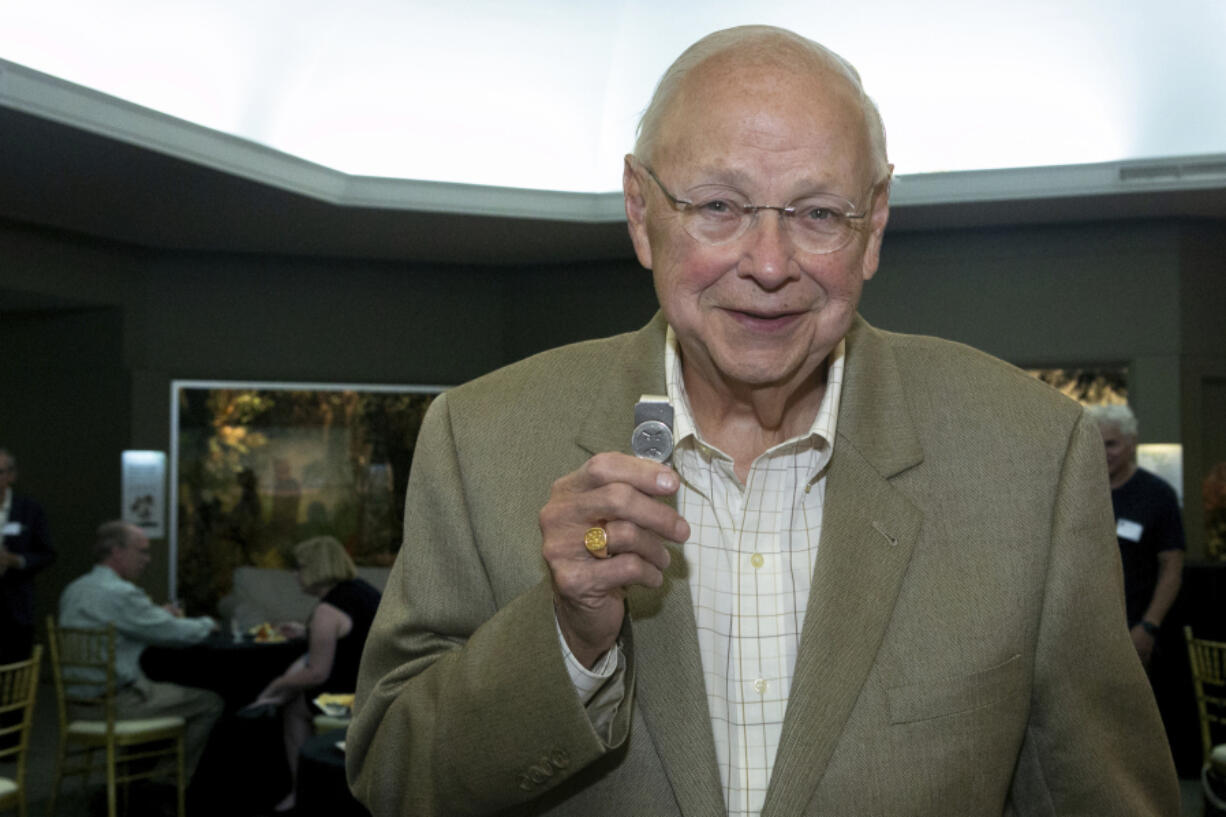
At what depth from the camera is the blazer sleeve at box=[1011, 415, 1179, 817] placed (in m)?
1.29

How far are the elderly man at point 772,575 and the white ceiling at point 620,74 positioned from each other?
20.8 feet

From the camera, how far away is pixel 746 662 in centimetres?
137

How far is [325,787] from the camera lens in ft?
14.2

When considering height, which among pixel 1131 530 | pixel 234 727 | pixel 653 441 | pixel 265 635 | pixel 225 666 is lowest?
pixel 234 727

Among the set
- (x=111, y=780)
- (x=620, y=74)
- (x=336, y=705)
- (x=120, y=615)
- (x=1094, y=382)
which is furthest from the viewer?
(x=1094, y=382)

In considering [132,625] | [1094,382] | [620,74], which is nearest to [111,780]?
[132,625]

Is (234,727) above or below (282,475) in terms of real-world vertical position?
below

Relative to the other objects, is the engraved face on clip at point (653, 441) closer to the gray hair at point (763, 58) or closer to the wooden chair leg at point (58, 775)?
the gray hair at point (763, 58)

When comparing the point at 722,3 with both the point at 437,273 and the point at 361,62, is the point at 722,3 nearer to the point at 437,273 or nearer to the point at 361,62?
the point at 361,62

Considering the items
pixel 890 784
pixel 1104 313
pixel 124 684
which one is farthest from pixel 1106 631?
pixel 1104 313

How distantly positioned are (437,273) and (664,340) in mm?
9511

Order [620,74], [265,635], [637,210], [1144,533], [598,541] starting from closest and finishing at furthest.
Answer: [598,541]
[637,210]
[1144,533]
[265,635]
[620,74]

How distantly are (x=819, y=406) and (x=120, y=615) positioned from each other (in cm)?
607

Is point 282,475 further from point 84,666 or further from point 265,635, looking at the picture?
point 84,666
